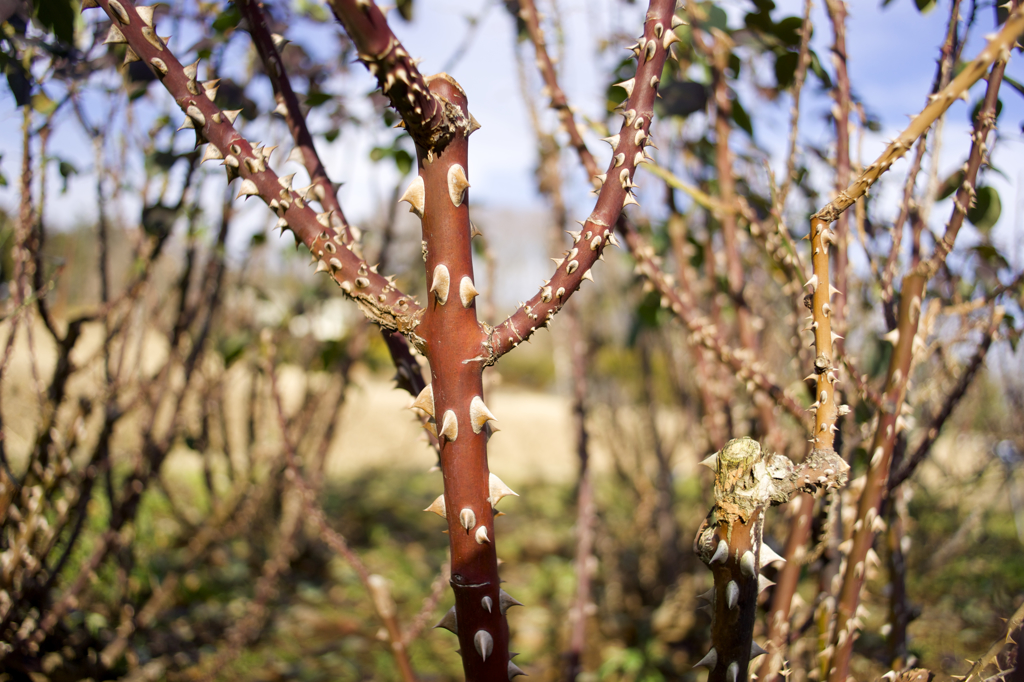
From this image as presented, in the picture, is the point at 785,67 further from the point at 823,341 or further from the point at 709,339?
the point at 823,341

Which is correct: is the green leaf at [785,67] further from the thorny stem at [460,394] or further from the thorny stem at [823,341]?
the thorny stem at [460,394]

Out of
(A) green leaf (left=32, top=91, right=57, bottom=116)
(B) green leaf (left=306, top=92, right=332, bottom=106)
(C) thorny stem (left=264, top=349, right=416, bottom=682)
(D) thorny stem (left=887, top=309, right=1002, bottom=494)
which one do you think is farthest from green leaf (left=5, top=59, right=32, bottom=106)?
(D) thorny stem (left=887, top=309, right=1002, bottom=494)

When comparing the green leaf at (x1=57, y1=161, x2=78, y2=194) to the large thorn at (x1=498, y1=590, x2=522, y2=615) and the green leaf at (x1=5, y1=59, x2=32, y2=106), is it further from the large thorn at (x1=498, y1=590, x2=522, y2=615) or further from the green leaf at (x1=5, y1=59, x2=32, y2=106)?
the large thorn at (x1=498, y1=590, x2=522, y2=615)

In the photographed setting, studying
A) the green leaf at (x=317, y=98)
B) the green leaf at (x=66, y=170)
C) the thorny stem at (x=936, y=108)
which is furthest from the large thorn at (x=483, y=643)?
the green leaf at (x=66, y=170)

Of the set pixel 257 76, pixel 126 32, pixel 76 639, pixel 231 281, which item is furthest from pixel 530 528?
pixel 126 32

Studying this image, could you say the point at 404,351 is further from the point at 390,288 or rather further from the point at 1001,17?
the point at 1001,17

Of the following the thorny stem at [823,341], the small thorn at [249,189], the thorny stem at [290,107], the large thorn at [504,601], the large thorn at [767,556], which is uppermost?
the thorny stem at [290,107]

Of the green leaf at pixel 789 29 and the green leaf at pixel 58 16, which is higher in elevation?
the green leaf at pixel 789 29

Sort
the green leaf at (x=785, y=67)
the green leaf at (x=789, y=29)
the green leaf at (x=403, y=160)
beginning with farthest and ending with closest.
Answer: the green leaf at (x=403, y=160) → the green leaf at (x=785, y=67) → the green leaf at (x=789, y=29)
